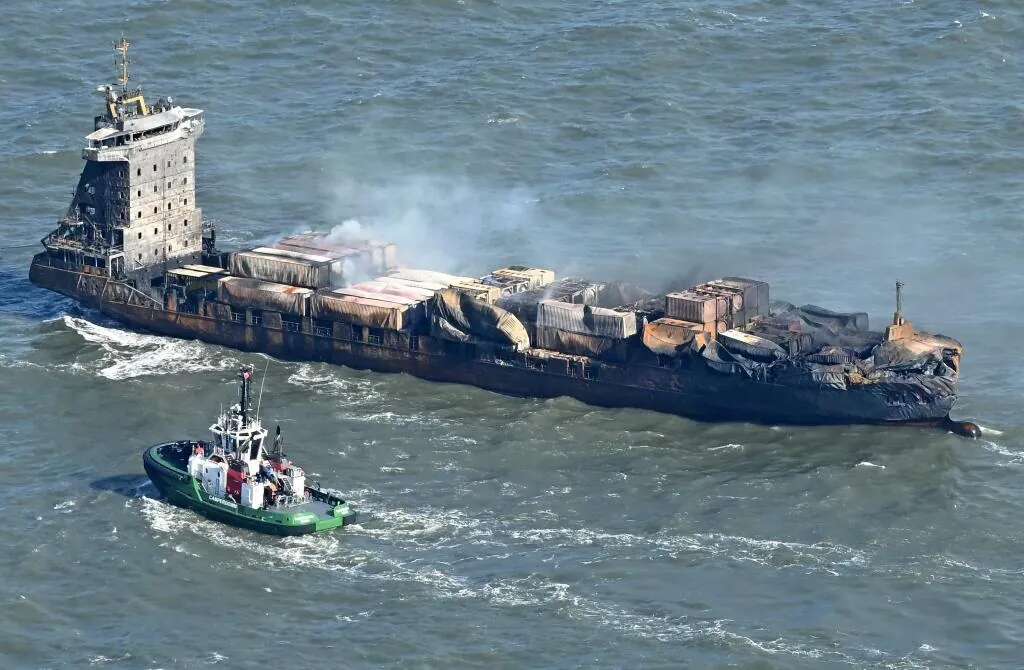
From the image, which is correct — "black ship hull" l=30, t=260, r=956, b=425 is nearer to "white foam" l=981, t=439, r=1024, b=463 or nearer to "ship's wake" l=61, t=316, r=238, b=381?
"ship's wake" l=61, t=316, r=238, b=381

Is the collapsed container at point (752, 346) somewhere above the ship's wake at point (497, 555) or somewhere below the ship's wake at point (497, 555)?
above

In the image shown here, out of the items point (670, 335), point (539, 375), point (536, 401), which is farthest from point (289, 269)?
point (670, 335)

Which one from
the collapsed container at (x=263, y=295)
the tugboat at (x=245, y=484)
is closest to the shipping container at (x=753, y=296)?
the collapsed container at (x=263, y=295)

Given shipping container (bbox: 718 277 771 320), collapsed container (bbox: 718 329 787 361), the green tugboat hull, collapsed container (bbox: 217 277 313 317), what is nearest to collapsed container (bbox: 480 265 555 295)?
collapsed container (bbox: 217 277 313 317)

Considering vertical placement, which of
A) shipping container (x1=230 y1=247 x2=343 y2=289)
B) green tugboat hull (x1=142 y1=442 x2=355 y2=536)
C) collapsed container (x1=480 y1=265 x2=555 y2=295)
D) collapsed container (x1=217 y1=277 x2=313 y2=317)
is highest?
collapsed container (x1=480 y1=265 x2=555 y2=295)

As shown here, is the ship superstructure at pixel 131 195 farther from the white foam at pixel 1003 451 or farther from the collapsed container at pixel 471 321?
the white foam at pixel 1003 451

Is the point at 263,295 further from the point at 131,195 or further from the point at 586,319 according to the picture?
the point at 586,319
